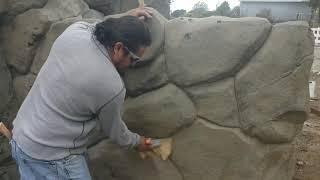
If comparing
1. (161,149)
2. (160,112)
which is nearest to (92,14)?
(160,112)

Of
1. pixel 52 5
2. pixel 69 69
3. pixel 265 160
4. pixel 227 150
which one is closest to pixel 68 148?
pixel 69 69

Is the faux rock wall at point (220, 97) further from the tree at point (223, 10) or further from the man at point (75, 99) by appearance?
the tree at point (223, 10)

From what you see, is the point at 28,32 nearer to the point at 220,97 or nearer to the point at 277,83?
the point at 220,97

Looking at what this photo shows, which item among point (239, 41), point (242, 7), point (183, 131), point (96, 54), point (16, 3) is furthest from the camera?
point (242, 7)

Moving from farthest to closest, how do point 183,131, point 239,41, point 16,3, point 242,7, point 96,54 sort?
point 242,7 < point 16,3 < point 183,131 < point 239,41 < point 96,54

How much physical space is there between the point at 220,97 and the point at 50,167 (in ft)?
3.51

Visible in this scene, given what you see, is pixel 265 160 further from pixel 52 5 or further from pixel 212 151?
pixel 52 5

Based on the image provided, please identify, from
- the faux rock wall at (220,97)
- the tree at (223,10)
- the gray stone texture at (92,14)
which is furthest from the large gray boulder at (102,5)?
the tree at (223,10)

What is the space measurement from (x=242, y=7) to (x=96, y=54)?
15.8 meters

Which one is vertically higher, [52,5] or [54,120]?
[52,5]

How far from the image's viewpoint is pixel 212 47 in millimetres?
2795

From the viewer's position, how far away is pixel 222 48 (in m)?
2.78

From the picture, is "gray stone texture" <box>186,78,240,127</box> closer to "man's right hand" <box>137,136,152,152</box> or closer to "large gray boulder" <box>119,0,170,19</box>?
"man's right hand" <box>137,136,152,152</box>

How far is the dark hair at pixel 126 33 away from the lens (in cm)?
231
